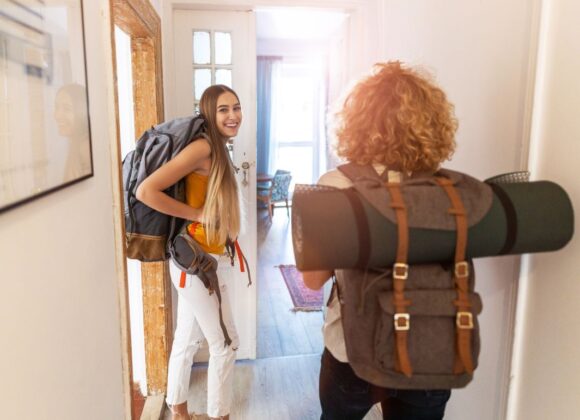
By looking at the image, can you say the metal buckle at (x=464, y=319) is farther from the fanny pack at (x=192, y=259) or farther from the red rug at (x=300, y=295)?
the red rug at (x=300, y=295)

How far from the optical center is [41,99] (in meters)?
0.82

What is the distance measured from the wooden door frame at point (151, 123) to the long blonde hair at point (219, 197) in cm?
51

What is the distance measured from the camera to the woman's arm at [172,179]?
5.49 feet

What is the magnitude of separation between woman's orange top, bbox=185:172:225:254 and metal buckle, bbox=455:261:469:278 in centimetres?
116

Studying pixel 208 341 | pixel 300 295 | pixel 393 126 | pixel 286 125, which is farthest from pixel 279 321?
pixel 286 125

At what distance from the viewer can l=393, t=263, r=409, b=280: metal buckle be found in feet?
2.73

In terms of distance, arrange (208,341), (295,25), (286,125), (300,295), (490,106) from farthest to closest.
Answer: (286,125) < (295,25) < (300,295) < (208,341) < (490,106)

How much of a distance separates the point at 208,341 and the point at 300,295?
2.08 m

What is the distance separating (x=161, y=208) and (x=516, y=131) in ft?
4.08

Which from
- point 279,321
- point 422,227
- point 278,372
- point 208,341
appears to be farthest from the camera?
point 279,321

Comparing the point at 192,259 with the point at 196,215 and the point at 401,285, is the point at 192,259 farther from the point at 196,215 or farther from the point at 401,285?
the point at 401,285

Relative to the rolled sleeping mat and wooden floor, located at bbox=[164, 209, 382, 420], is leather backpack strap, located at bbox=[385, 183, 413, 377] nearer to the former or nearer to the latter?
the rolled sleeping mat

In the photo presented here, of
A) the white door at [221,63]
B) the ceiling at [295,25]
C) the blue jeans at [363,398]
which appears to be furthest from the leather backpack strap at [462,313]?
the ceiling at [295,25]

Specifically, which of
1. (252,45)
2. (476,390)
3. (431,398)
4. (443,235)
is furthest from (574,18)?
(252,45)
